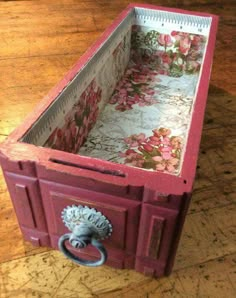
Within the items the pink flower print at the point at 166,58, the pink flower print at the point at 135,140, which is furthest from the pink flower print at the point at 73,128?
the pink flower print at the point at 166,58

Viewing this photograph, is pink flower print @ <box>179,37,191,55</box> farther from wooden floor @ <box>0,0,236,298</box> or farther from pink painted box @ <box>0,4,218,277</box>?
wooden floor @ <box>0,0,236,298</box>

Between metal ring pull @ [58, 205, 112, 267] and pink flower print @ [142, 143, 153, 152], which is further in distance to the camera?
pink flower print @ [142, 143, 153, 152]

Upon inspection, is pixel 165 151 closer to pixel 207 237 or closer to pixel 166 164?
pixel 166 164

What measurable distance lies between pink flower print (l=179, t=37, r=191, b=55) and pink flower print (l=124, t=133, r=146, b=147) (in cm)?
32

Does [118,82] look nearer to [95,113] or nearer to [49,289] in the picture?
[95,113]

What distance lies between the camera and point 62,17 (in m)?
1.29

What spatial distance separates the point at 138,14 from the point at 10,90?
15.2 inches

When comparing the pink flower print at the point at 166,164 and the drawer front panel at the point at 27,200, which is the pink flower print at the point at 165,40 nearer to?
the pink flower print at the point at 166,164

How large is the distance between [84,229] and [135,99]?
470 millimetres

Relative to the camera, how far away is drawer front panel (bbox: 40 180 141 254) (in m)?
0.44

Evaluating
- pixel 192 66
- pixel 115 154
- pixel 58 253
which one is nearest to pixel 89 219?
pixel 58 253

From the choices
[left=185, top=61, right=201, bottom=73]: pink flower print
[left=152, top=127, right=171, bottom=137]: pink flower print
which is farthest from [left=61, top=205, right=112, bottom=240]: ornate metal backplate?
[left=185, top=61, right=201, bottom=73]: pink flower print

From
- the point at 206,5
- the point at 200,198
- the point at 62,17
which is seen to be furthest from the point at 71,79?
the point at 206,5

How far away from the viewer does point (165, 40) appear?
0.95 m
